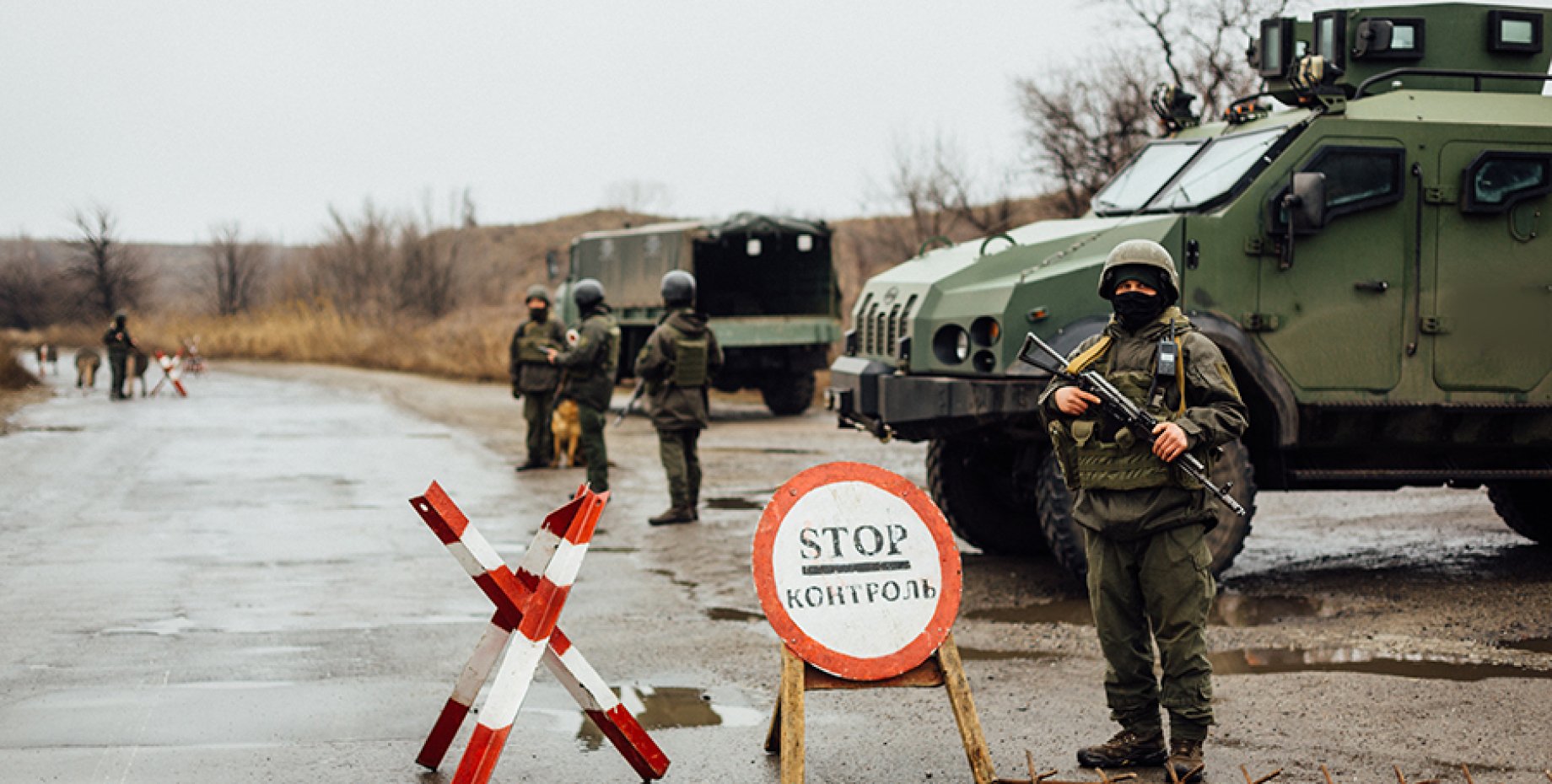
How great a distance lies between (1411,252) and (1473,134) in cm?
72

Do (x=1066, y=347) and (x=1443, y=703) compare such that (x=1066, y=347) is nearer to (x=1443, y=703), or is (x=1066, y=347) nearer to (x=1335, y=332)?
(x=1335, y=332)

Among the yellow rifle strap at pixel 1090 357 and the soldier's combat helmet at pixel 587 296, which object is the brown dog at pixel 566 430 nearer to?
the soldier's combat helmet at pixel 587 296

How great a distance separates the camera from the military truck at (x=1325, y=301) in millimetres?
8500

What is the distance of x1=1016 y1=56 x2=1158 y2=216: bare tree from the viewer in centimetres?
2573

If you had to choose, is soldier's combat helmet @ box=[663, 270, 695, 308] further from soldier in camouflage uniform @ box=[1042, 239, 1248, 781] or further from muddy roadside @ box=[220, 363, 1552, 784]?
soldier in camouflage uniform @ box=[1042, 239, 1248, 781]

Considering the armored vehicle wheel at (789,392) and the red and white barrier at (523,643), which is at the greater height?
the red and white barrier at (523,643)

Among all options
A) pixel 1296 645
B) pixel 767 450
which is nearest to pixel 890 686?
pixel 1296 645

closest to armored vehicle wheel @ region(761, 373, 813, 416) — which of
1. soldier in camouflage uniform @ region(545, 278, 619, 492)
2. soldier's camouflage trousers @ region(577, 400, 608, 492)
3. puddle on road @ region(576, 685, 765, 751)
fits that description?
soldier in camouflage uniform @ region(545, 278, 619, 492)

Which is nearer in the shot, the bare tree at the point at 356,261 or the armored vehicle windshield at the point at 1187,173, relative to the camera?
the armored vehicle windshield at the point at 1187,173

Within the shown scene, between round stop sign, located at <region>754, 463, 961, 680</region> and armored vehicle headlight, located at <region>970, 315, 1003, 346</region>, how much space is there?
318cm

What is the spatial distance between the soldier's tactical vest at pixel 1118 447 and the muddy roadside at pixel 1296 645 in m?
1.00

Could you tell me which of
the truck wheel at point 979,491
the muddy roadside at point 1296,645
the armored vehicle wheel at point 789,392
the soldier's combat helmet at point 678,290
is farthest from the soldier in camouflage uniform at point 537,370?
the armored vehicle wheel at point 789,392

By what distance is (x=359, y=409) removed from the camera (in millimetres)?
25609

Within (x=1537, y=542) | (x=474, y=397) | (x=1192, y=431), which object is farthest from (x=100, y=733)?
(x=474, y=397)
